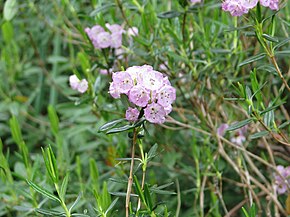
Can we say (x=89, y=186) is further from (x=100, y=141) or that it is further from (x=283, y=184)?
(x=283, y=184)

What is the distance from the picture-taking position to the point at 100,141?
2.05 meters

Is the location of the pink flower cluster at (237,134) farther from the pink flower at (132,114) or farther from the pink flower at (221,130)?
the pink flower at (132,114)

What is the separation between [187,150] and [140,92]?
1021 millimetres

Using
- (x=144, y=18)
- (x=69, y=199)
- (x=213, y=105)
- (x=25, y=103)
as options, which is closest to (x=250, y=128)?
(x=213, y=105)

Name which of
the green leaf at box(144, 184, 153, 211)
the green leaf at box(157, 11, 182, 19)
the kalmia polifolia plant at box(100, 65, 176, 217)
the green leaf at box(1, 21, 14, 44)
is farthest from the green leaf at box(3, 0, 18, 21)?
the green leaf at box(144, 184, 153, 211)

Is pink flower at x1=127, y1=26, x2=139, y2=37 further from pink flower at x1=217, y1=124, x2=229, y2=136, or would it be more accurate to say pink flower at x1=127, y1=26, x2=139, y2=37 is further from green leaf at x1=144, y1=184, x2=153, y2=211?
green leaf at x1=144, y1=184, x2=153, y2=211

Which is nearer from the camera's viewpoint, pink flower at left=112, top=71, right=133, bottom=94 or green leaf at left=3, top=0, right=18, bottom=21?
pink flower at left=112, top=71, right=133, bottom=94

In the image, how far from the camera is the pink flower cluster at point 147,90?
107 cm

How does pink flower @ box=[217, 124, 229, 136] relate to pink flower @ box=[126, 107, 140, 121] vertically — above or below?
below

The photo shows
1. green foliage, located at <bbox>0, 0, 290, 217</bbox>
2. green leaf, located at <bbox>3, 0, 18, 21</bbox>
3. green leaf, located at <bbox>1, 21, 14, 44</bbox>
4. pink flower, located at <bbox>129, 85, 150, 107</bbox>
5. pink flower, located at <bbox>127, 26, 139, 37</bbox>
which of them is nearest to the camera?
pink flower, located at <bbox>129, 85, 150, 107</bbox>

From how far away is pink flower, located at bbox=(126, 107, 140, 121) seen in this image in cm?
113

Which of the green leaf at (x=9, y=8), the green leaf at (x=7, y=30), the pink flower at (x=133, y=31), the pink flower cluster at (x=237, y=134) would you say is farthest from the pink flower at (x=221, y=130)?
the green leaf at (x=7, y=30)

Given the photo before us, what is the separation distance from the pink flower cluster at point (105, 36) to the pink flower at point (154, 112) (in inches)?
21.6

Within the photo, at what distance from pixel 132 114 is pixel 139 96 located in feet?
0.25
